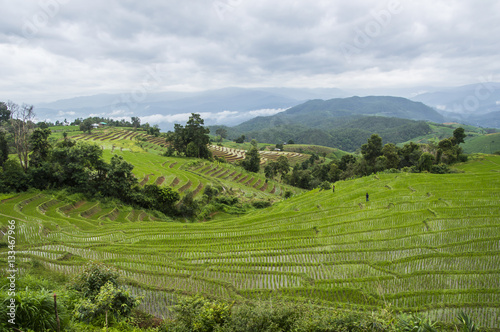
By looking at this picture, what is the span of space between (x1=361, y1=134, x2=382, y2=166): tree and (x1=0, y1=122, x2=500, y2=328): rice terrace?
86.1 ft

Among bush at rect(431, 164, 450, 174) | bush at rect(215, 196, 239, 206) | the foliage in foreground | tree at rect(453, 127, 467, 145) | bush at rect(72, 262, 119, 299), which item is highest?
tree at rect(453, 127, 467, 145)

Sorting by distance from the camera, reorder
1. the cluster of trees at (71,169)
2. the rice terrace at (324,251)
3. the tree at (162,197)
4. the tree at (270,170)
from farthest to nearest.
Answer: the tree at (270,170), the tree at (162,197), the cluster of trees at (71,169), the rice terrace at (324,251)

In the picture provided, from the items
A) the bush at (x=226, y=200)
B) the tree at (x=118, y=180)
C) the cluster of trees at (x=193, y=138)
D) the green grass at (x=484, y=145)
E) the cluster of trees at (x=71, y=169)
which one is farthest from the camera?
the green grass at (x=484, y=145)

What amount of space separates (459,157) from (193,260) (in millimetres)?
55319

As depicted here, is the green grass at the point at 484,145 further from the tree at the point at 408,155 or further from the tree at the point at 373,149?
the tree at the point at 373,149

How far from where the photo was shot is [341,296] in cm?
988

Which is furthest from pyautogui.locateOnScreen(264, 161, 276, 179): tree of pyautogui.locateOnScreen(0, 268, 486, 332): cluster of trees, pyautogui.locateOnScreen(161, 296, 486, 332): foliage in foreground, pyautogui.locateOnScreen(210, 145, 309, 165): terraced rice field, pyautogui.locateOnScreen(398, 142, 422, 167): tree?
pyautogui.locateOnScreen(161, 296, 486, 332): foliage in foreground

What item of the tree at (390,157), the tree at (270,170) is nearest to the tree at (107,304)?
the tree at (390,157)

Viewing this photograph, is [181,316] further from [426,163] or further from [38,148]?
[426,163]

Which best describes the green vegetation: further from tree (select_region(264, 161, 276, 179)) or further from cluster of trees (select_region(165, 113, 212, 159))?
cluster of trees (select_region(165, 113, 212, 159))

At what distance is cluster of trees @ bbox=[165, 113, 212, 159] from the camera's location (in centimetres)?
6656

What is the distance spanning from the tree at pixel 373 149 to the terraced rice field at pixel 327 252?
28114 mm

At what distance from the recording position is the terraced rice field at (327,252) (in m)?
9.83

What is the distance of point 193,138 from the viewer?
223 feet
